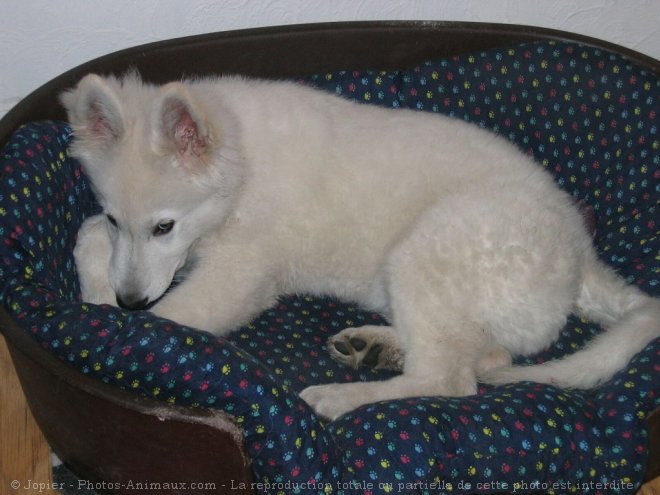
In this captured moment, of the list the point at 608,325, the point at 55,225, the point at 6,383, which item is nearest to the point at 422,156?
the point at 608,325

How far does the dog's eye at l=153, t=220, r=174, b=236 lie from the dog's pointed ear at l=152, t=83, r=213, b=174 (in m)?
0.20

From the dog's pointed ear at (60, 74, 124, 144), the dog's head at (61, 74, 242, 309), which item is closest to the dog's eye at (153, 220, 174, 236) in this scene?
the dog's head at (61, 74, 242, 309)

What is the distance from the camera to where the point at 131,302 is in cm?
265

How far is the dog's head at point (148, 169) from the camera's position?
2.52 metres

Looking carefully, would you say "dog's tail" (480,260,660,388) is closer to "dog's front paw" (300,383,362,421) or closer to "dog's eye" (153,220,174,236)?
"dog's front paw" (300,383,362,421)

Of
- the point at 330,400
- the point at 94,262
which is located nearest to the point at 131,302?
the point at 94,262

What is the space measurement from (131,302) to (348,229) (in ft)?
2.88

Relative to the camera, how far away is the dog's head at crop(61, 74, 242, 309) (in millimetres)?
2521

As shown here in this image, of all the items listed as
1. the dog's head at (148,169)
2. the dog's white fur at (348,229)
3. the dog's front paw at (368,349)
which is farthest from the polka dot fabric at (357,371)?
the dog's head at (148,169)

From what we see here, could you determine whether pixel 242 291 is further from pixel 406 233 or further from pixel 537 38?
pixel 537 38

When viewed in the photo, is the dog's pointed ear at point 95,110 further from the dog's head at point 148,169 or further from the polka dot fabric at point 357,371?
the polka dot fabric at point 357,371

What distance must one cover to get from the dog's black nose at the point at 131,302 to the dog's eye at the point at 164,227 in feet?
0.76

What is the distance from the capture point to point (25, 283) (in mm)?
2557

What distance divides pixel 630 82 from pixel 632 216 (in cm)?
66
